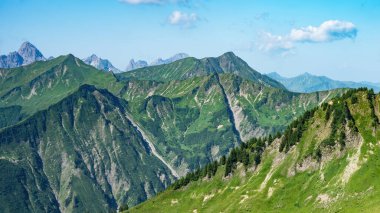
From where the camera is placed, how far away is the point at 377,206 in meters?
178

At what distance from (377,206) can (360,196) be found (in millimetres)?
21543

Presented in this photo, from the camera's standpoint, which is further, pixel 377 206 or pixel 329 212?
pixel 329 212

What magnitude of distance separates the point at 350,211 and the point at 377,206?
1279 cm

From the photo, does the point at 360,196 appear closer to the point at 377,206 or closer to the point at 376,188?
the point at 376,188

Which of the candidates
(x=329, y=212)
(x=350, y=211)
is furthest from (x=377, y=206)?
(x=329, y=212)

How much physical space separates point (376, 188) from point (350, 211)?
61.6 ft

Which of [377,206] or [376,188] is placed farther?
[376,188]

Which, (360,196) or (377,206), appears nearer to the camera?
(377,206)

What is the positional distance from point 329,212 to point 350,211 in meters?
12.5

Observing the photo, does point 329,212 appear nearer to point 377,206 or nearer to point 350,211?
point 350,211

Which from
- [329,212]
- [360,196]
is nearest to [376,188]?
[360,196]

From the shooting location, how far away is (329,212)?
7844 inches

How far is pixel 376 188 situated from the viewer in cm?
19838
